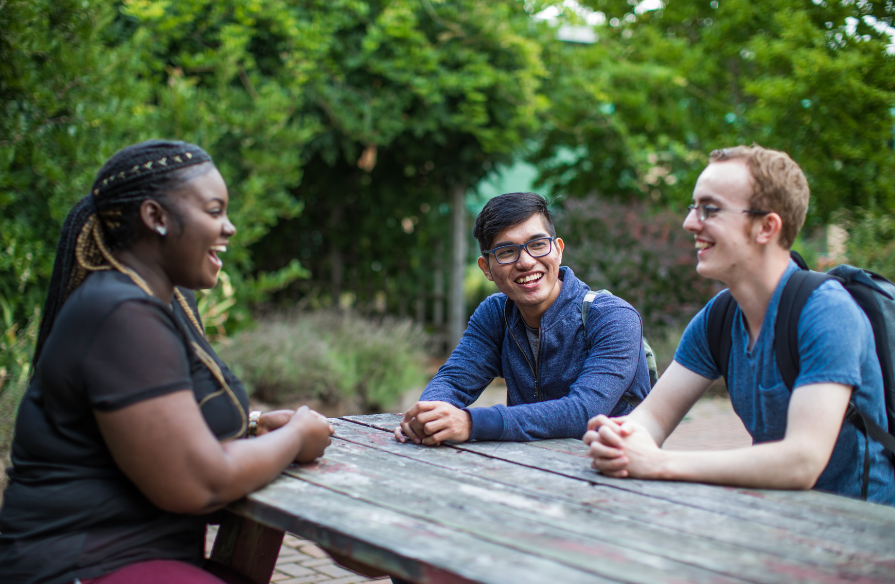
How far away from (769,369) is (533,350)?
95cm

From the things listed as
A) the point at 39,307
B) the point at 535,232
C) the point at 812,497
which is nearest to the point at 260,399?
the point at 39,307

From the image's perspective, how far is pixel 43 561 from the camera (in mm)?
1587

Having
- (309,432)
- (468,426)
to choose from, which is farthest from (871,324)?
(309,432)

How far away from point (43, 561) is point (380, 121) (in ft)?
21.1

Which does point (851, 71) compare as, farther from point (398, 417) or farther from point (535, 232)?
point (398, 417)

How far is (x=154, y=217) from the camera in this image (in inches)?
70.0

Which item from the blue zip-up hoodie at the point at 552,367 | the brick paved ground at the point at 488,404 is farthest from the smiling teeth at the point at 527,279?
the brick paved ground at the point at 488,404

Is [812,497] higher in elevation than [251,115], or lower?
lower

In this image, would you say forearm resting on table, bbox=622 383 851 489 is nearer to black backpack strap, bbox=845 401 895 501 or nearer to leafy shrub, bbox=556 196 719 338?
black backpack strap, bbox=845 401 895 501

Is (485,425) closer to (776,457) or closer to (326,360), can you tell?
(776,457)

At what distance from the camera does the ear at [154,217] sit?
176 cm

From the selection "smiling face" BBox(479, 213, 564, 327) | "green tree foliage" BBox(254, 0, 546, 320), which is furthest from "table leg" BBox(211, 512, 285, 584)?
"green tree foliage" BBox(254, 0, 546, 320)

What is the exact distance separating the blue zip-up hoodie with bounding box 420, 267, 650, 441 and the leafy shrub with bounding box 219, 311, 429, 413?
3.22 metres

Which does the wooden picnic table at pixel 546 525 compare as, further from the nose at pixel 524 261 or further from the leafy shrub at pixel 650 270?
the leafy shrub at pixel 650 270
